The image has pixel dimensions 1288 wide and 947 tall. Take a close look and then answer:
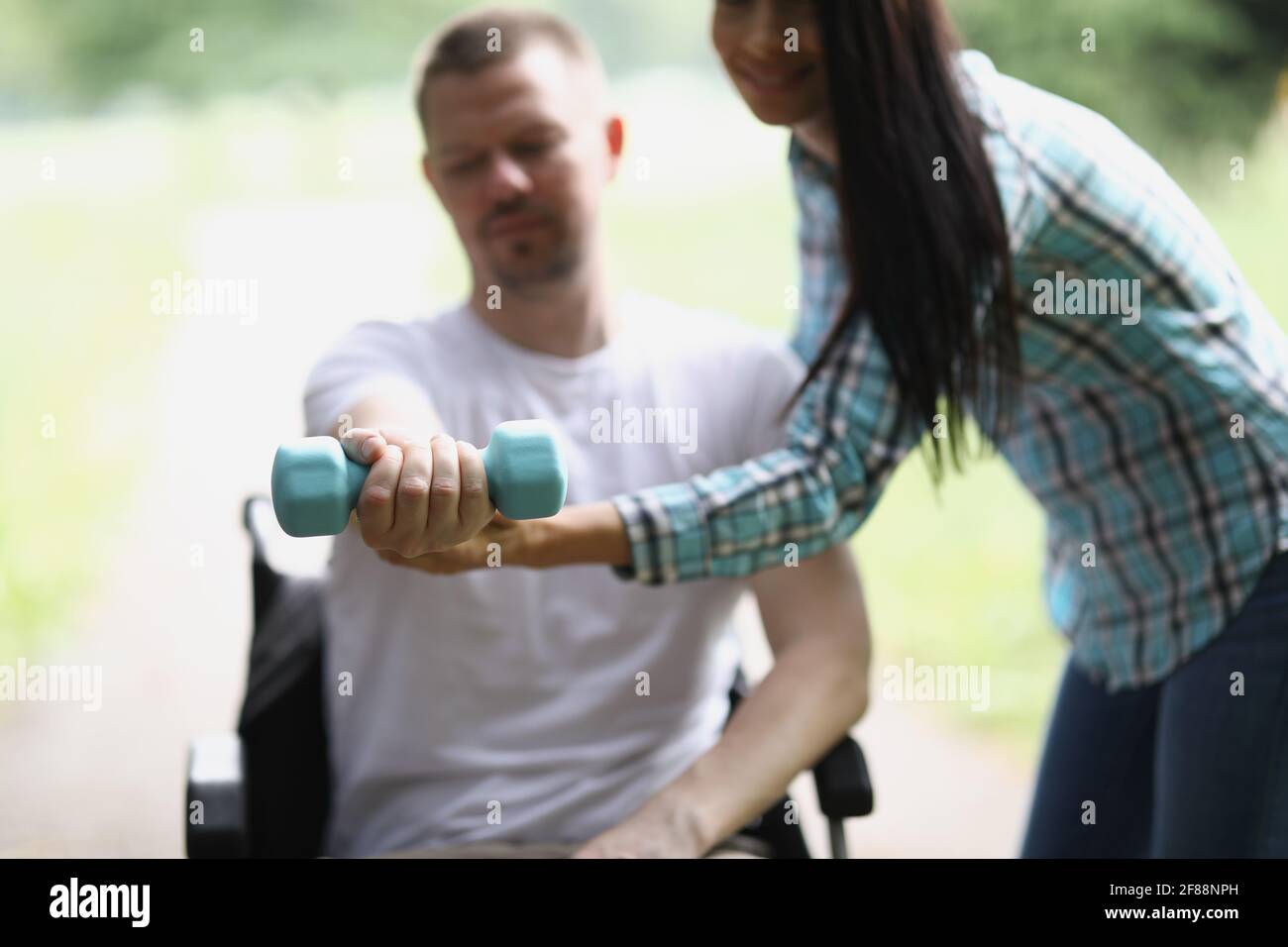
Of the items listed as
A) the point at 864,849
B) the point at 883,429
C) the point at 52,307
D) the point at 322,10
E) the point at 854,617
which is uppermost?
the point at 322,10

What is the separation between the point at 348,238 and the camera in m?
7.57

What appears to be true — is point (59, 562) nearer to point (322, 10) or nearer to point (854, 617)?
point (854, 617)

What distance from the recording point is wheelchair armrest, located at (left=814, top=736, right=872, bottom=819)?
1.46 meters

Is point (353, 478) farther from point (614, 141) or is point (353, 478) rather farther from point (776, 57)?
point (614, 141)

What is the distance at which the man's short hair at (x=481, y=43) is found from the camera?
1.56m

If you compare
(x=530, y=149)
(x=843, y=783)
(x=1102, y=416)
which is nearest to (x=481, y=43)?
(x=530, y=149)

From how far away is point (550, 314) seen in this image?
63.2 inches

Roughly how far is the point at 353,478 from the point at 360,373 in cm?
40

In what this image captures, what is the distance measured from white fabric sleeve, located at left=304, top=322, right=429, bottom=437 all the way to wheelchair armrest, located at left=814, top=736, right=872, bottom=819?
54 centimetres

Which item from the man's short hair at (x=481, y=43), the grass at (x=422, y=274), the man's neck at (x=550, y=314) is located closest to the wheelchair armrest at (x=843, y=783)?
the man's neck at (x=550, y=314)

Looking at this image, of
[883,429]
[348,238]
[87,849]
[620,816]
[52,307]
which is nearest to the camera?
[883,429]

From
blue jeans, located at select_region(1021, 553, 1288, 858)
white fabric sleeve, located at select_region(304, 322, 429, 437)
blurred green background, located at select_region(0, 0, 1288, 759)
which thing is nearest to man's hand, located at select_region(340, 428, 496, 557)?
white fabric sleeve, located at select_region(304, 322, 429, 437)

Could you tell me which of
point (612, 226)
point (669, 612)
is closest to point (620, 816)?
point (669, 612)

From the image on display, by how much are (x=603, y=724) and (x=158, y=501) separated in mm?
3836
